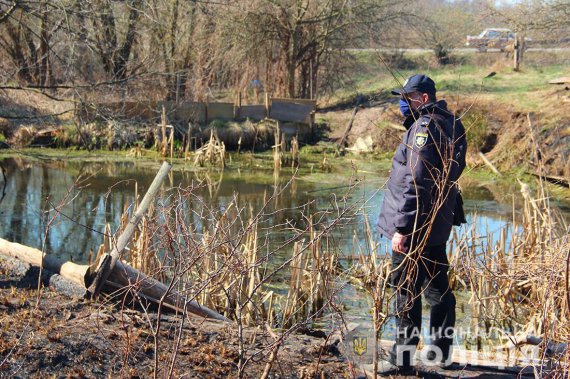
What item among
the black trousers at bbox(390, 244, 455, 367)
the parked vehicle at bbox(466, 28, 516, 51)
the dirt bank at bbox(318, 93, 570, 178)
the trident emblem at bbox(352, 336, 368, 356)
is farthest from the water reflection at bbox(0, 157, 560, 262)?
the parked vehicle at bbox(466, 28, 516, 51)

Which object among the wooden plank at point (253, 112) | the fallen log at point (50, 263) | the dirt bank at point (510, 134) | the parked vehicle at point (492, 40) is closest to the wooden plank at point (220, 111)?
the wooden plank at point (253, 112)

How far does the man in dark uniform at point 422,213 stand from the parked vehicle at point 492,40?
58.3 ft

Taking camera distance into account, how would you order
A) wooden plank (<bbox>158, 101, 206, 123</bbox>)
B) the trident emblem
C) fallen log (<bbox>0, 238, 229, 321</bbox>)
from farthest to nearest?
1. wooden plank (<bbox>158, 101, 206, 123</bbox>)
2. fallen log (<bbox>0, 238, 229, 321</bbox>)
3. the trident emblem

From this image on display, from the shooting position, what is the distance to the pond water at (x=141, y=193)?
10344 mm

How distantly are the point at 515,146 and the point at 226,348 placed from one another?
46.7ft

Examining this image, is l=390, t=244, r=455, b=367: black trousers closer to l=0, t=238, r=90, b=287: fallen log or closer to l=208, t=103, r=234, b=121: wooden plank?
l=0, t=238, r=90, b=287: fallen log

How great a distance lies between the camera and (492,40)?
2433cm

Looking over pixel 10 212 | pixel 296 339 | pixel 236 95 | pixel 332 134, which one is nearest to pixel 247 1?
pixel 236 95

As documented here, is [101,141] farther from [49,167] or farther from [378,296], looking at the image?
[378,296]

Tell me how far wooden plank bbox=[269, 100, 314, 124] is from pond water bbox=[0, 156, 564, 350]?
3378mm

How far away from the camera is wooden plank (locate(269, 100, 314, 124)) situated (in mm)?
21891

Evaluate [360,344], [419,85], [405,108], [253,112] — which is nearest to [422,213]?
[405,108]

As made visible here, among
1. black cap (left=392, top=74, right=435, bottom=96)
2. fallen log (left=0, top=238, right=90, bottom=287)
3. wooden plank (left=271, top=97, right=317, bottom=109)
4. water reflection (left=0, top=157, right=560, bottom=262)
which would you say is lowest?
water reflection (left=0, top=157, right=560, bottom=262)

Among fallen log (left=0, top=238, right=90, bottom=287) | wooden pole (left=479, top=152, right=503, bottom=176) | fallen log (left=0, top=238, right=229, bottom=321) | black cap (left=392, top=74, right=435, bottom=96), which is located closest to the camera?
black cap (left=392, top=74, right=435, bottom=96)
